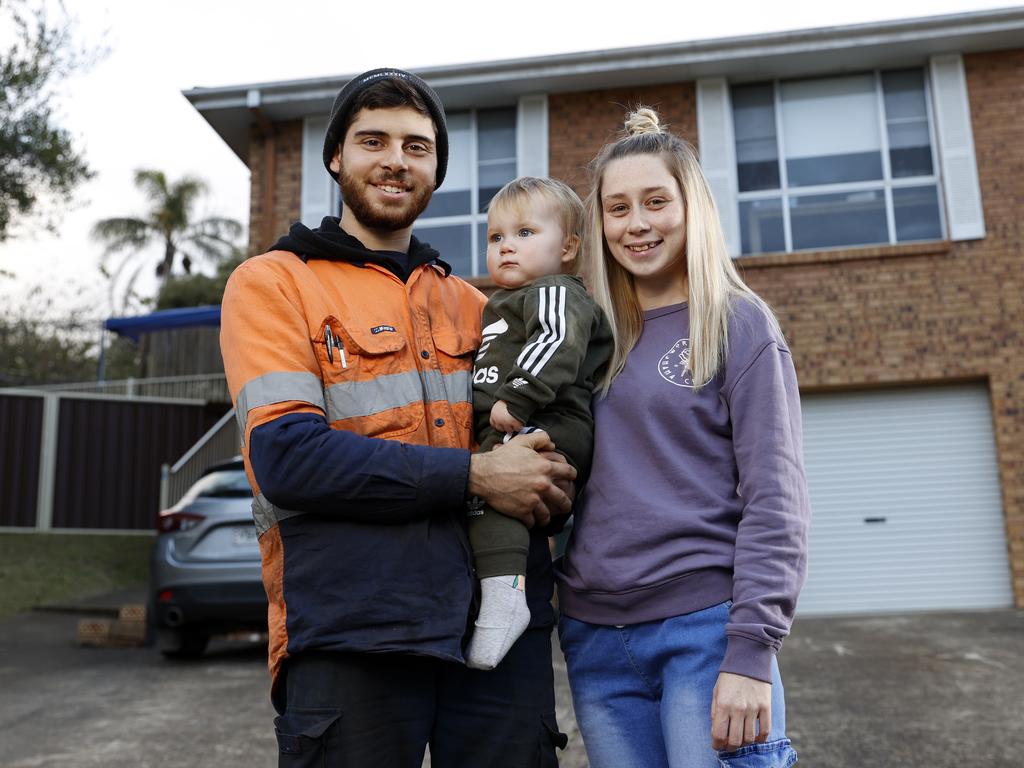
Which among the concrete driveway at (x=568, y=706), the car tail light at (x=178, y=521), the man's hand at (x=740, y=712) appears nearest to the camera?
the man's hand at (x=740, y=712)

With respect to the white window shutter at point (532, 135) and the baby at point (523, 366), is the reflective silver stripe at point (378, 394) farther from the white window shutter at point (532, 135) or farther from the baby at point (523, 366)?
the white window shutter at point (532, 135)

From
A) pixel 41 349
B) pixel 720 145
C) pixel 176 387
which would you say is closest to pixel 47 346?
pixel 41 349

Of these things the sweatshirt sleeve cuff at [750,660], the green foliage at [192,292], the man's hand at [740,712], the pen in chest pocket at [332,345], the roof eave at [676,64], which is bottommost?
the man's hand at [740,712]

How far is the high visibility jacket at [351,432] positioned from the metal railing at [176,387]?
1461 centimetres

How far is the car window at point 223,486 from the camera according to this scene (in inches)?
284

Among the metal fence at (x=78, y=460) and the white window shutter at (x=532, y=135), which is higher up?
the white window shutter at (x=532, y=135)

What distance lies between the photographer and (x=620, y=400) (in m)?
2.25

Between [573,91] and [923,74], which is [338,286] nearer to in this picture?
[573,91]

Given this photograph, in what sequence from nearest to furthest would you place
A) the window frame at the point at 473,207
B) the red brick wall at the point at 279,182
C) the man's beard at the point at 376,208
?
the man's beard at the point at 376,208, the window frame at the point at 473,207, the red brick wall at the point at 279,182

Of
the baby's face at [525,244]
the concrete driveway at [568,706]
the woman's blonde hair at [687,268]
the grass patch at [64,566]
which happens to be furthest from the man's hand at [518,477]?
the grass patch at [64,566]

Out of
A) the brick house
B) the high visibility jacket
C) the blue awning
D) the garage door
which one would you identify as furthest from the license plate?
the blue awning

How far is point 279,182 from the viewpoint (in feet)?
41.5

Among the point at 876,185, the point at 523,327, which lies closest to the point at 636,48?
the point at 876,185

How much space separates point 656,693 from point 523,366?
801 mm
